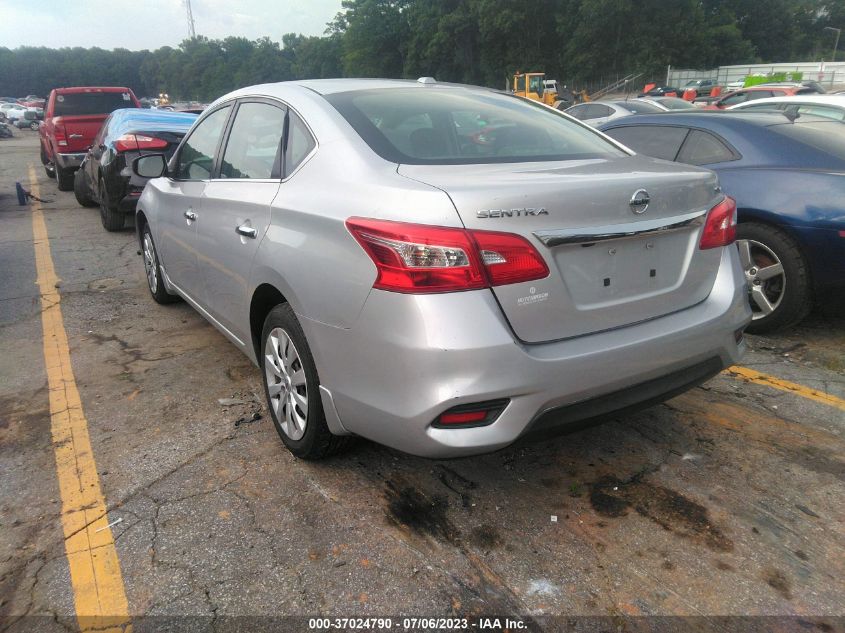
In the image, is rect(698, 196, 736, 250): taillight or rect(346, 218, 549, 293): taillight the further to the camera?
rect(698, 196, 736, 250): taillight

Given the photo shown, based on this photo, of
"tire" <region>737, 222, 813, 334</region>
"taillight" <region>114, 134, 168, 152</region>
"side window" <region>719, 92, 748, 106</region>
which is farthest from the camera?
"side window" <region>719, 92, 748, 106</region>

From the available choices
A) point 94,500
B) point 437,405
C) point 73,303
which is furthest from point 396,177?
point 73,303

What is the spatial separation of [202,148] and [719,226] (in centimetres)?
306

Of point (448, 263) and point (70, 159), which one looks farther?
point (70, 159)

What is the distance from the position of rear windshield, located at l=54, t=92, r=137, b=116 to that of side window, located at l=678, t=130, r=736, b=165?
39.3ft

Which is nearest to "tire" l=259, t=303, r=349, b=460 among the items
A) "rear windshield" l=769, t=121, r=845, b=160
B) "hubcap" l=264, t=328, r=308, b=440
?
"hubcap" l=264, t=328, r=308, b=440

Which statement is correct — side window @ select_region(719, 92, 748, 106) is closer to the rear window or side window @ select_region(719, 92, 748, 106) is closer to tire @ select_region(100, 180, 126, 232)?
the rear window

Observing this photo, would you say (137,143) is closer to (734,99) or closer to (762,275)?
(762,275)

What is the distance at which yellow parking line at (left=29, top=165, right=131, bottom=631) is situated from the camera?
88.9 inches

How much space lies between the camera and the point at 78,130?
12.5 meters

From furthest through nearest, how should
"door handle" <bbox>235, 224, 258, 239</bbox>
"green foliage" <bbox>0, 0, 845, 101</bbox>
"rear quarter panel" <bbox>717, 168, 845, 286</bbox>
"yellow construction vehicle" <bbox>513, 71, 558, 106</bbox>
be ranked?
"green foliage" <bbox>0, 0, 845, 101</bbox> < "yellow construction vehicle" <bbox>513, 71, 558, 106</bbox> < "rear quarter panel" <bbox>717, 168, 845, 286</bbox> < "door handle" <bbox>235, 224, 258, 239</bbox>

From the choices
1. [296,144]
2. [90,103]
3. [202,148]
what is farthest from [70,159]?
[296,144]

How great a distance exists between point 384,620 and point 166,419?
1984 millimetres

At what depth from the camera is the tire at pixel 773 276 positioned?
4340 millimetres
